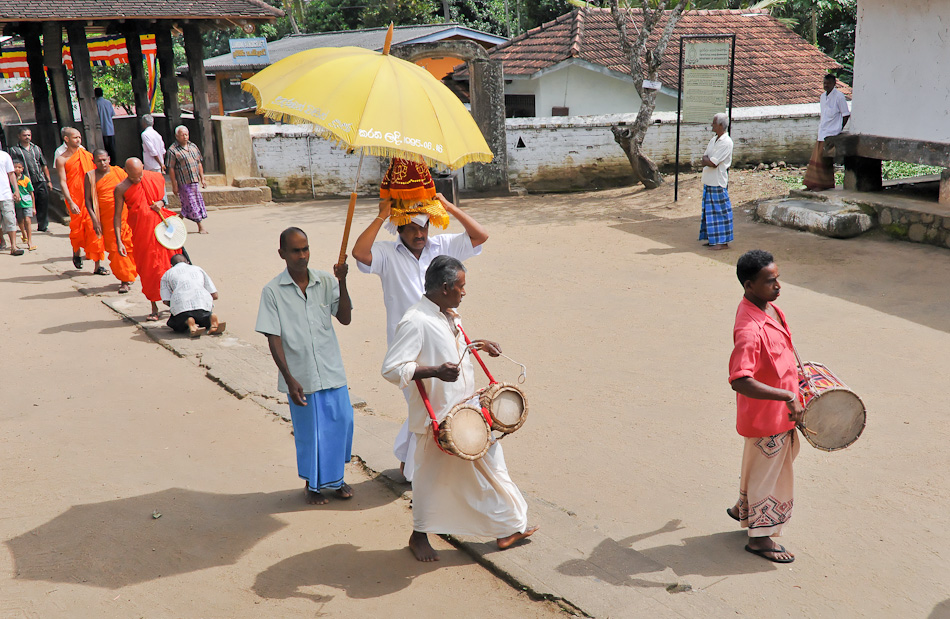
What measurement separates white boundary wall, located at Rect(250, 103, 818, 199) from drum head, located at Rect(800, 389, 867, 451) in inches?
492

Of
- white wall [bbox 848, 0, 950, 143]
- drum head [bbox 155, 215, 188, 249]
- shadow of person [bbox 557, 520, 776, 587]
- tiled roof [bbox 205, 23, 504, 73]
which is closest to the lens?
shadow of person [bbox 557, 520, 776, 587]

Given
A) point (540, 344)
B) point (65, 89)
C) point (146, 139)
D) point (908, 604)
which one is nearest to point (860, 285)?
point (540, 344)

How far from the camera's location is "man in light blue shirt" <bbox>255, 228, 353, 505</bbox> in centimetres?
414

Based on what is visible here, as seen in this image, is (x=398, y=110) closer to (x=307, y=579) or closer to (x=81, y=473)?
(x=307, y=579)

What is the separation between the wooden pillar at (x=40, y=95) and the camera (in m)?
15.6

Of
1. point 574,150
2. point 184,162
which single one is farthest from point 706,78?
point 184,162

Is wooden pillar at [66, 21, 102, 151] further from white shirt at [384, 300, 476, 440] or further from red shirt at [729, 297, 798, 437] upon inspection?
red shirt at [729, 297, 798, 437]

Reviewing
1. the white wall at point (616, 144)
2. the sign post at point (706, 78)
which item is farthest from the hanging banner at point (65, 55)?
the sign post at point (706, 78)

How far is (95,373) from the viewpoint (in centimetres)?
666

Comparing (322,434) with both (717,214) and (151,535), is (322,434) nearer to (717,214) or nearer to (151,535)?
(151,535)

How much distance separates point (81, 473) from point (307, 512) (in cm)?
151

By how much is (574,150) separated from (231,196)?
6.54 metres

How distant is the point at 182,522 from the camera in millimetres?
4238

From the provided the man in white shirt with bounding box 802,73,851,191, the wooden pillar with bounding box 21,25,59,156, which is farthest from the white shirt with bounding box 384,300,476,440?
the wooden pillar with bounding box 21,25,59,156
